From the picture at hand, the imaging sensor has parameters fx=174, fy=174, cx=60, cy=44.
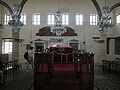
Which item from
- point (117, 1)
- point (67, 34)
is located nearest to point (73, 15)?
point (67, 34)

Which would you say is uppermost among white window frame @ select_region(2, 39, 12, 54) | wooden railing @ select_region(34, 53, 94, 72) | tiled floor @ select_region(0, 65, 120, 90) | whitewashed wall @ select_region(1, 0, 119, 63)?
whitewashed wall @ select_region(1, 0, 119, 63)

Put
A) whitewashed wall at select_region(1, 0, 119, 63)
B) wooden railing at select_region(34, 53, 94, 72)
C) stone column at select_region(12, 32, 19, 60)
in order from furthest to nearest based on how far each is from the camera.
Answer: whitewashed wall at select_region(1, 0, 119, 63), stone column at select_region(12, 32, 19, 60), wooden railing at select_region(34, 53, 94, 72)

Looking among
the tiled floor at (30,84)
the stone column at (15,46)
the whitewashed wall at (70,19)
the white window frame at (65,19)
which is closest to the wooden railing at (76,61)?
the tiled floor at (30,84)

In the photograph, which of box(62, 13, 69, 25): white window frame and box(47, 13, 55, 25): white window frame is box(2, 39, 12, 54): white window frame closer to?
box(47, 13, 55, 25): white window frame

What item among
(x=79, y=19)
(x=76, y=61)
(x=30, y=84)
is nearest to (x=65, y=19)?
(x=79, y=19)

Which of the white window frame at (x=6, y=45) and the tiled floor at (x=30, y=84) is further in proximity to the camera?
the white window frame at (x=6, y=45)

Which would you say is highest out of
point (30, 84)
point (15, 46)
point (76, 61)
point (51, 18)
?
point (51, 18)

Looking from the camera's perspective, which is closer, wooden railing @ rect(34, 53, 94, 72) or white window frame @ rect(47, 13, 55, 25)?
wooden railing @ rect(34, 53, 94, 72)

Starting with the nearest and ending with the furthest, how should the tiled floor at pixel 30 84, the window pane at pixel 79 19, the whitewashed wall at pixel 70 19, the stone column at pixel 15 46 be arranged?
the tiled floor at pixel 30 84, the stone column at pixel 15 46, the whitewashed wall at pixel 70 19, the window pane at pixel 79 19

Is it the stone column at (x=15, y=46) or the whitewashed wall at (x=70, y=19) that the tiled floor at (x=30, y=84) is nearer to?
the stone column at (x=15, y=46)

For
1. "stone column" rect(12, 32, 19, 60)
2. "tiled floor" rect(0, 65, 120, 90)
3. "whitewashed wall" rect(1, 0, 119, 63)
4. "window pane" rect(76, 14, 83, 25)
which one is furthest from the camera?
"window pane" rect(76, 14, 83, 25)

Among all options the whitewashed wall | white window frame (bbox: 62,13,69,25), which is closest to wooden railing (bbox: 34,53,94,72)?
the whitewashed wall

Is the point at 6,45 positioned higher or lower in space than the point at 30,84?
higher

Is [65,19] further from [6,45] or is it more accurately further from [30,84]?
[30,84]
